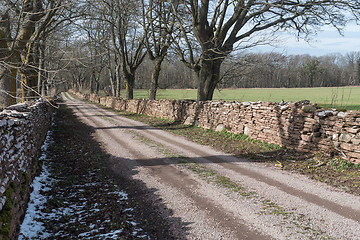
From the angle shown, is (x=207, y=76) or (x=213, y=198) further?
(x=207, y=76)

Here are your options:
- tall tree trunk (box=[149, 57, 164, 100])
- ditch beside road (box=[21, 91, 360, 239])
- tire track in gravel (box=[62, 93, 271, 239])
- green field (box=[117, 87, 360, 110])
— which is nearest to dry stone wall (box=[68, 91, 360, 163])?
ditch beside road (box=[21, 91, 360, 239])

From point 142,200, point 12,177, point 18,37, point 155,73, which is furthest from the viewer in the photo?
point 155,73

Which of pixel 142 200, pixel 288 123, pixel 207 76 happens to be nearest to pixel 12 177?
pixel 142 200

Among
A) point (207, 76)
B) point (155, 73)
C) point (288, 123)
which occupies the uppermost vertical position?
point (155, 73)

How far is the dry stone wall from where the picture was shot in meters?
7.08

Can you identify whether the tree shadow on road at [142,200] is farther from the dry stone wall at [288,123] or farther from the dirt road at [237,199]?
the dry stone wall at [288,123]

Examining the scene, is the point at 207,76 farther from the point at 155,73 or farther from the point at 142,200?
the point at 142,200

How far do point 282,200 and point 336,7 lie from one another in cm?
1198

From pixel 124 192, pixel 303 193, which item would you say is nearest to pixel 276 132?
pixel 303 193

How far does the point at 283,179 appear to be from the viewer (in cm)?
614

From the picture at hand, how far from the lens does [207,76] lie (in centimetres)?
1480

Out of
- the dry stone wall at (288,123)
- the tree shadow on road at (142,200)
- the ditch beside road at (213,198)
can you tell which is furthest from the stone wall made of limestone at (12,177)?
the dry stone wall at (288,123)

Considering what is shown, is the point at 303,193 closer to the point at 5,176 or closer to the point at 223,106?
the point at 5,176

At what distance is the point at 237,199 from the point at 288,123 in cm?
520
